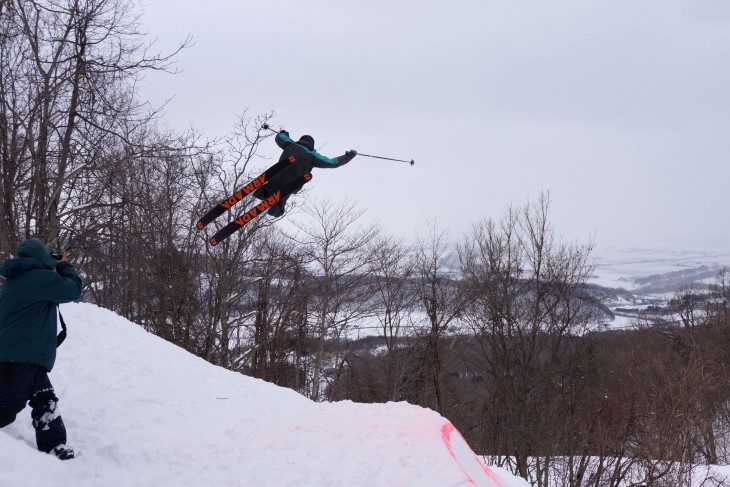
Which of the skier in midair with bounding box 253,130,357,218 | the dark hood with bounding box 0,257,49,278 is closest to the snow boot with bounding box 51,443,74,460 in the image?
the dark hood with bounding box 0,257,49,278

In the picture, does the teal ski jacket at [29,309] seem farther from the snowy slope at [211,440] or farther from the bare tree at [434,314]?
the bare tree at [434,314]

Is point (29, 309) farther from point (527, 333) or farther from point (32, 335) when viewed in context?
point (527, 333)

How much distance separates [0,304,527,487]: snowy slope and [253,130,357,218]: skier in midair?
137 inches

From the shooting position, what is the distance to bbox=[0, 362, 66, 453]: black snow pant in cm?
426

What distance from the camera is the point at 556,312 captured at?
25641mm

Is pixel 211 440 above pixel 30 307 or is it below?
below

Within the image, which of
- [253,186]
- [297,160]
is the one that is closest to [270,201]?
[253,186]

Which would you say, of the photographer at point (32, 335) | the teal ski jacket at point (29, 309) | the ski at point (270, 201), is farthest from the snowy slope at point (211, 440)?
the ski at point (270, 201)

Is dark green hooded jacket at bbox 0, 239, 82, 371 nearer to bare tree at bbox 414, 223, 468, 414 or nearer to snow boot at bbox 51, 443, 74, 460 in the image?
snow boot at bbox 51, 443, 74, 460

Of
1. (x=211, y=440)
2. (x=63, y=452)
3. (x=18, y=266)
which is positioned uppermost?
(x=18, y=266)

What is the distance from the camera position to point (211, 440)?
5703 mm

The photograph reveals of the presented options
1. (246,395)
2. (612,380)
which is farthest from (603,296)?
(246,395)

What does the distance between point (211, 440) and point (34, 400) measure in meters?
1.86

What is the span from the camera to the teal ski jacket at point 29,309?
13.9 feet
